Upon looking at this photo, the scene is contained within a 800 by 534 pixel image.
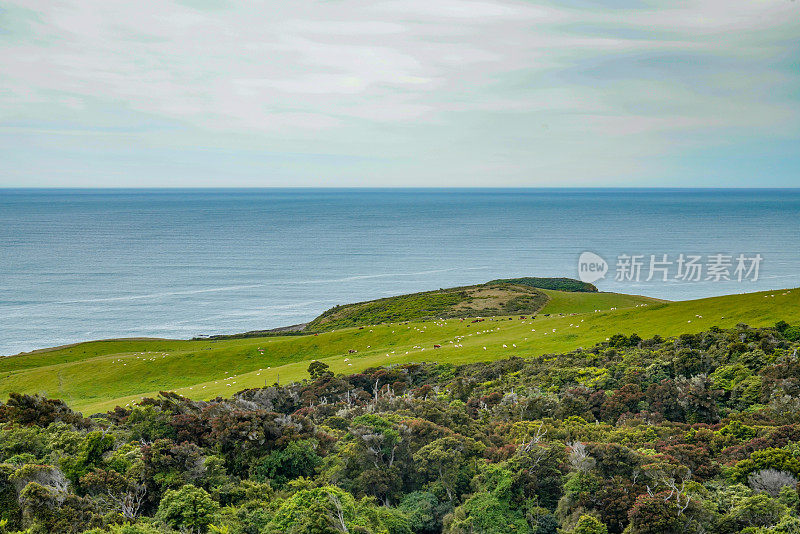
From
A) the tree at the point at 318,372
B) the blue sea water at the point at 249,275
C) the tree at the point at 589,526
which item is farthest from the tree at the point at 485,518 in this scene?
the blue sea water at the point at 249,275

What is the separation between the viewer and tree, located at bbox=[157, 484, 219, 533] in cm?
1474

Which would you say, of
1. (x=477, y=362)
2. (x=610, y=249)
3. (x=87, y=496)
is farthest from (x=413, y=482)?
(x=610, y=249)

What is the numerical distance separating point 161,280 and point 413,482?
123592 mm

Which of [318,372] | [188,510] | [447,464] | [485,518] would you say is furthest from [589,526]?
[318,372]

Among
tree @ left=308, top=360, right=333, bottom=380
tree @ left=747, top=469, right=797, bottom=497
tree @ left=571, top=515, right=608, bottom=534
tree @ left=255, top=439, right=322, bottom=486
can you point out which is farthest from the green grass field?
tree @ left=571, top=515, right=608, bottom=534

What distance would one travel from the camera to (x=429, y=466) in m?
18.3

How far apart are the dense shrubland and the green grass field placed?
57.2ft

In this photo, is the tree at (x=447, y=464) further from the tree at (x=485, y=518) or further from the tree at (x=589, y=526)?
the tree at (x=589, y=526)

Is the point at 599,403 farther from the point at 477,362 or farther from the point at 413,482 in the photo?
the point at 477,362

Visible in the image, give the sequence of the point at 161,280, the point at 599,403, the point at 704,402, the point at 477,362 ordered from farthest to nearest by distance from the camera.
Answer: the point at 161,280 < the point at 477,362 < the point at 599,403 < the point at 704,402

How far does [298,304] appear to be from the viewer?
107 metres

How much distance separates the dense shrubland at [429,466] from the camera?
48.0 feet

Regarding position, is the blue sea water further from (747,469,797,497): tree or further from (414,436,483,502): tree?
(747,469,797,497): tree

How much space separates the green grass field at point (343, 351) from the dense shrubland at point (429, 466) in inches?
686
